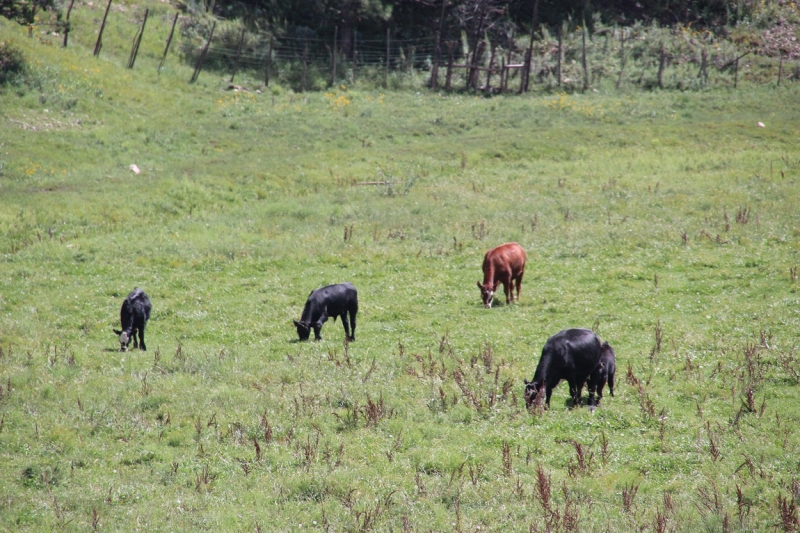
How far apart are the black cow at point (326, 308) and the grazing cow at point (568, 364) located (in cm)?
615

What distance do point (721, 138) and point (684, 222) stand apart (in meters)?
18.1

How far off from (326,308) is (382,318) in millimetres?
2221

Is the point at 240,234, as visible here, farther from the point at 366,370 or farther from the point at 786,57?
the point at 786,57

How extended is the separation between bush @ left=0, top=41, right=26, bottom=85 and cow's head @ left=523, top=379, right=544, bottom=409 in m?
39.4

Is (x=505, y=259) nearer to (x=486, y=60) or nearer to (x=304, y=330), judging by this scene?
(x=304, y=330)

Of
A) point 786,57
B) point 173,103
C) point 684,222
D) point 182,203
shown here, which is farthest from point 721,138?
point 173,103

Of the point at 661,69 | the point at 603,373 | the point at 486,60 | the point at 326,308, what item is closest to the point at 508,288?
the point at 326,308

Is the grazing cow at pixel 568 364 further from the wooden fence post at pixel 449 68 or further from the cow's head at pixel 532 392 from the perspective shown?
the wooden fence post at pixel 449 68

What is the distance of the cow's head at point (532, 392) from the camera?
12753 mm

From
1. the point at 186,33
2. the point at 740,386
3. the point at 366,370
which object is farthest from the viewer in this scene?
the point at 186,33

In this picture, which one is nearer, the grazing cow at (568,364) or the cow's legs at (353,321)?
the grazing cow at (568,364)

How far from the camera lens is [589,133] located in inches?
1805

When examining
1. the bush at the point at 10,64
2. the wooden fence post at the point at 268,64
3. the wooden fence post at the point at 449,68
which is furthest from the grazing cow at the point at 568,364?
the wooden fence post at the point at 449,68

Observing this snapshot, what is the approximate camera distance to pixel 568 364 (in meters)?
13.1
